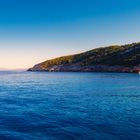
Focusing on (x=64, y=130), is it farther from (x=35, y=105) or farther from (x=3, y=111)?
(x=35, y=105)

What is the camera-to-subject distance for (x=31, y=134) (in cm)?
2553

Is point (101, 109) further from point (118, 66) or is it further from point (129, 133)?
point (118, 66)

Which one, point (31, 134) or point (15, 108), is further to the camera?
point (15, 108)

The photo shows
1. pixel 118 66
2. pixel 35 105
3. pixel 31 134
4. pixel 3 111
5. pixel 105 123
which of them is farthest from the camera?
pixel 118 66

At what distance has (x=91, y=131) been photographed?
1050 inches

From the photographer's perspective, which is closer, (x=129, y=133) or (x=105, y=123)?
(x=129, y=133)

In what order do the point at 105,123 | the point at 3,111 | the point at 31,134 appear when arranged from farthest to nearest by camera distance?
the point at 3,111 < the point at 105,123 < the point at 31,134

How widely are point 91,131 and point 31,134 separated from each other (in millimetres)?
5901

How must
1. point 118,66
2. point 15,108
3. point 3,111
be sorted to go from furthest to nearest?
1. point 118,66
2. point 15,108
3. point 3,111

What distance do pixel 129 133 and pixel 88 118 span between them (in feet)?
24.6

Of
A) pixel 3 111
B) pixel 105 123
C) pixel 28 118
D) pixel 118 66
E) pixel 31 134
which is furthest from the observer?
pixel 118 66

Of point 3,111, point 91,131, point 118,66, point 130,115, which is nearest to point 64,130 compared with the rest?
point 91,131

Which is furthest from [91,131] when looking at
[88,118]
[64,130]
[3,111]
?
[3,111]

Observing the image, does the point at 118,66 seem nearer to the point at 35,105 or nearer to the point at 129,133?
the point at 35,105
